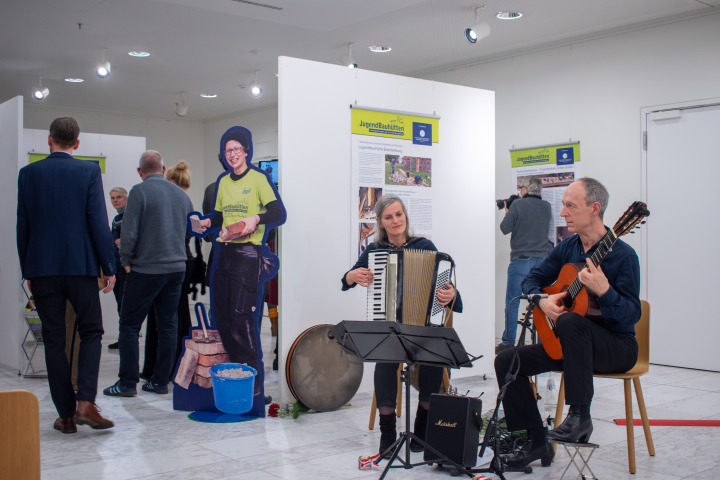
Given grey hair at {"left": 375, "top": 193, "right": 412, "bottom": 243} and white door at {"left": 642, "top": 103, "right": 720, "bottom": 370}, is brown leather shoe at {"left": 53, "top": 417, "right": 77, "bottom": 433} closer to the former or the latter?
grey hair at {"left": 375, "top": 193, "right": 412, "bottom": 243}

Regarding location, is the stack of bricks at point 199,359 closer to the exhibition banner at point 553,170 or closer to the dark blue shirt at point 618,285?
the dark blue shirt at point 618,285

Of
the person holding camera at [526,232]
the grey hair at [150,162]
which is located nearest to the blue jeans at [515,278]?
the person holding camera at [526,232]

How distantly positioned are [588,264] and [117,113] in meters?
10.2

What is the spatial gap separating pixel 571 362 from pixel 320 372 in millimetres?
1889

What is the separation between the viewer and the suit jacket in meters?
3.79

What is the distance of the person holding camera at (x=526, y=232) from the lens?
6652 millimetres

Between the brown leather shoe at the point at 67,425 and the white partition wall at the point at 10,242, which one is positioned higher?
the white partition wall at the point at 10,242

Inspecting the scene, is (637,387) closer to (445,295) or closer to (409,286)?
(445,295)

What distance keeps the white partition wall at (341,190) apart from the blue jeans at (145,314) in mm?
875

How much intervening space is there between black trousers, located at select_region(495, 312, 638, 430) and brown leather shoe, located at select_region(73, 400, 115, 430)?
2.21 meters

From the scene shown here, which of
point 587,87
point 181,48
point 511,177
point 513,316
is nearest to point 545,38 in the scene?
point 587,87

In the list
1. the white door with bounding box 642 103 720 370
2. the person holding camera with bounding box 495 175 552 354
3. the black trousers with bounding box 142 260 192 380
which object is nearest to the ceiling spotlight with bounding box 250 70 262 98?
the person holding camera with bounding box 495 175 552 354

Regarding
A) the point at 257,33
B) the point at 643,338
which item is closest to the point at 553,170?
the point at 257,33

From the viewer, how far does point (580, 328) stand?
3.14 meters
